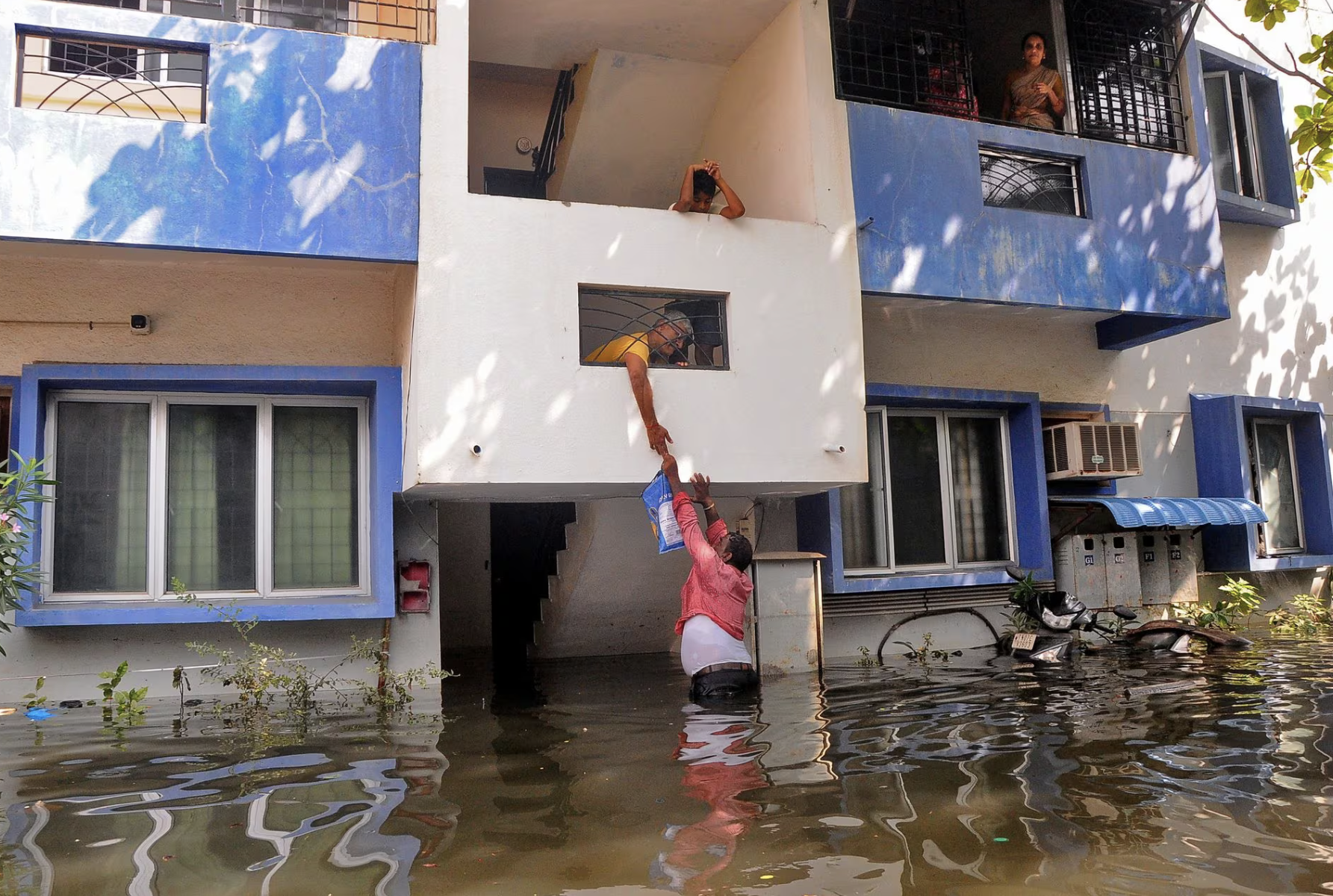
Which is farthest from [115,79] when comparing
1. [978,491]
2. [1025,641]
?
[1025,641]

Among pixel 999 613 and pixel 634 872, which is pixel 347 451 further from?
pixel 999 613

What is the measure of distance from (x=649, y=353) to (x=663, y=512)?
4.07 ft

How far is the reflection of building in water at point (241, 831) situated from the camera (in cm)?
350

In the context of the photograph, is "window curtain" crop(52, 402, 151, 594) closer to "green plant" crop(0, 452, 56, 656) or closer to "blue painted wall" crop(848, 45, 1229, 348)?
"green plant" crop(0, 452, 56, 656)

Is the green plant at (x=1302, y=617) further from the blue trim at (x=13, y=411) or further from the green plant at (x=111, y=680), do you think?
the blue trim at (x=13, y=411)

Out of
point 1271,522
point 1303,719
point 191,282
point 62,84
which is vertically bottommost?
A: point 1303,719

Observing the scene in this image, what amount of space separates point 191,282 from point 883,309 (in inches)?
235

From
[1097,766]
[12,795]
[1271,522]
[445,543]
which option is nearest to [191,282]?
[12,795]

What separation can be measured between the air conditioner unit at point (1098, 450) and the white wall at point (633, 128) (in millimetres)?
4645

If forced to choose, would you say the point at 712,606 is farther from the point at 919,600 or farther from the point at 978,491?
the point at 978,491

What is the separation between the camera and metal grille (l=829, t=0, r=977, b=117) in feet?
32.4

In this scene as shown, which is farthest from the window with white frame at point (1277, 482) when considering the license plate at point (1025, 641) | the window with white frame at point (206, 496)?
the window with white frame at point (206, 496)

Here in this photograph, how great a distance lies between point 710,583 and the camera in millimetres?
7676

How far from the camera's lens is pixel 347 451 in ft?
27.4
